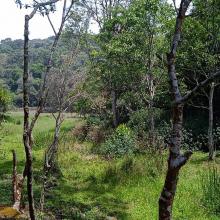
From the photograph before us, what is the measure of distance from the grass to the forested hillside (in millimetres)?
35

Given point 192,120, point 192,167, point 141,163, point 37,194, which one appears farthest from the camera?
point 192,120

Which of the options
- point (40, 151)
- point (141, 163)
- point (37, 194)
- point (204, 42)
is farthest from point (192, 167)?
point (40, 151)

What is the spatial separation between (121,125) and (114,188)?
6.82m

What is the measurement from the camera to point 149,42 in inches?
728

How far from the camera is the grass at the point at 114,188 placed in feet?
34.9

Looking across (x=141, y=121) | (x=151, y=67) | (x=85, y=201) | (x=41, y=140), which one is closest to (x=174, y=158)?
(x=85, y=201)

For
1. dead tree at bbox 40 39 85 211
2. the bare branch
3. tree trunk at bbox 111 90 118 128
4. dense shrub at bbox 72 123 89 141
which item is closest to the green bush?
dead tree at bbox 40 39 85 211

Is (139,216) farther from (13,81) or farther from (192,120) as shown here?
(13,81)

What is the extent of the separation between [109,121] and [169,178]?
22054 millimetres

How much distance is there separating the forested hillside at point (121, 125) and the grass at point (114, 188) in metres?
0.04

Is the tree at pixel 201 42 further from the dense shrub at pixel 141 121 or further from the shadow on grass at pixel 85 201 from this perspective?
the shadow on grass at pixel 85 201

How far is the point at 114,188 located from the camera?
13.2m

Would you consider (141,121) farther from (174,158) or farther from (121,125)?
(174,158)

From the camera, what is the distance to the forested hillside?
5.93m
